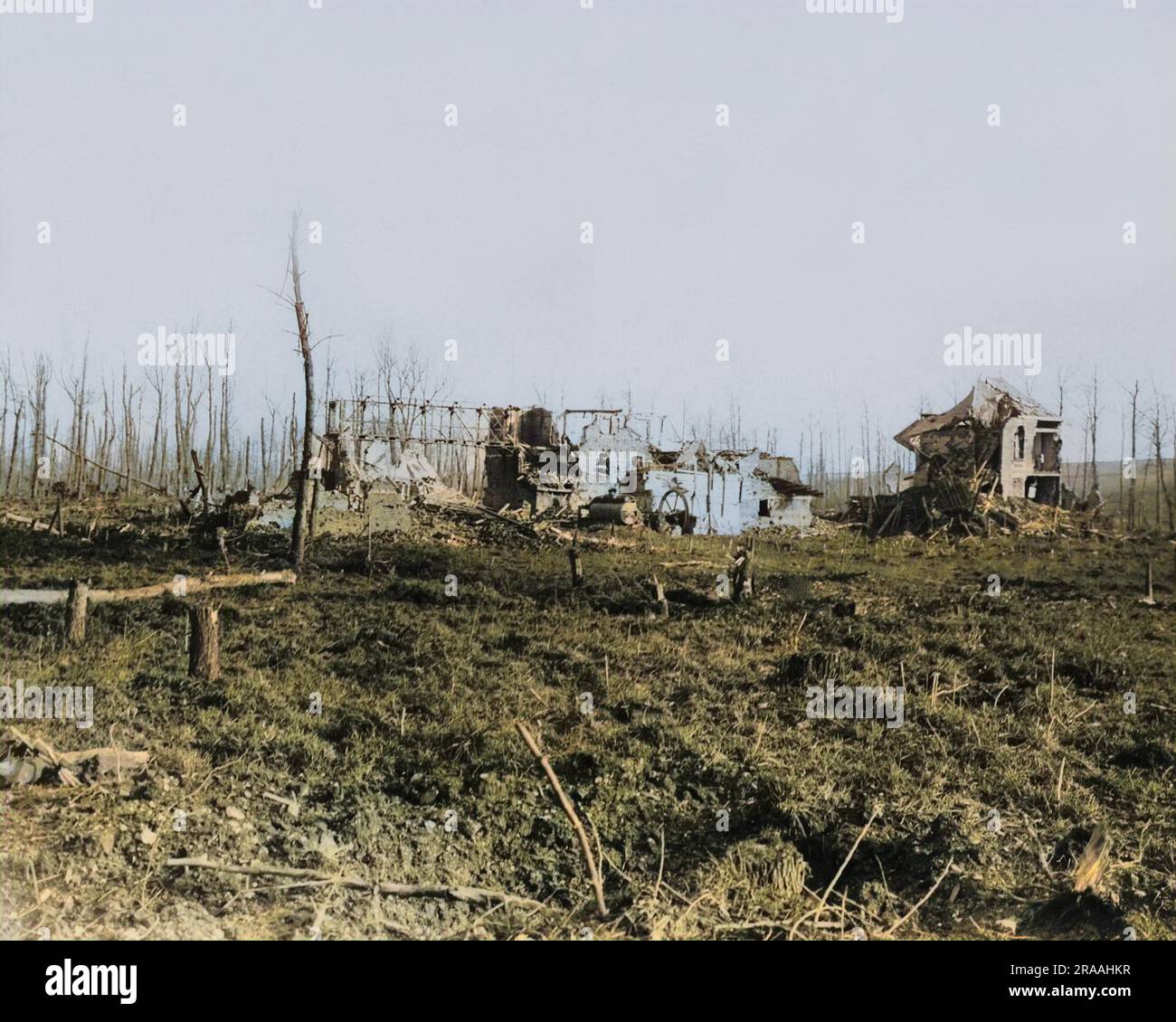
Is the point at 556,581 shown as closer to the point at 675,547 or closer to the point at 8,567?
the point at 675,547

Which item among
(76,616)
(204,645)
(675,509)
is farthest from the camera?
(675,509)

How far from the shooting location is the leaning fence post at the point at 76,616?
5.79m

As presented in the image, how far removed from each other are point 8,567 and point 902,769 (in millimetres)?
7825

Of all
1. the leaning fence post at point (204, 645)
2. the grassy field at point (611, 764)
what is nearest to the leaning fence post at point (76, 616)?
the grassy field at point (611, 764)

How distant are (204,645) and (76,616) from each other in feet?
4.37

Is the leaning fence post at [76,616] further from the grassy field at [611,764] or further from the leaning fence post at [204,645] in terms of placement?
the leaning fence post at [204,645]

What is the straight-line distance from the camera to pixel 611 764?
4.66 m

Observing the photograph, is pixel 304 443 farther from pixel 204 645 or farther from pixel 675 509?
pixel 675 509

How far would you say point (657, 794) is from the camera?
178 inches

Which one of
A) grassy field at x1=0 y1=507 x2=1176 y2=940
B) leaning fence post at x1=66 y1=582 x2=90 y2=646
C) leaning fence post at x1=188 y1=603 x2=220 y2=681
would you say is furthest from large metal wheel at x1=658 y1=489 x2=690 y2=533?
leaning fence post at x1=66 y1=582 x2=90 y2=646

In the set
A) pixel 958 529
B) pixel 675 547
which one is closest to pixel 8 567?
pixel 675 547

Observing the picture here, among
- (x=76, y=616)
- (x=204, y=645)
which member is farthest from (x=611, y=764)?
(x=76, y=616)

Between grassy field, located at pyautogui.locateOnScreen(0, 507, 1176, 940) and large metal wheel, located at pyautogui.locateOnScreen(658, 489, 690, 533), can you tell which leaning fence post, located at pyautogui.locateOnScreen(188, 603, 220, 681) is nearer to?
grassy field, located at pyautogui.locateOnScreen(0, 507, 1176, 940)

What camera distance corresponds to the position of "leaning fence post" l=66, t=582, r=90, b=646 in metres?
5.79
